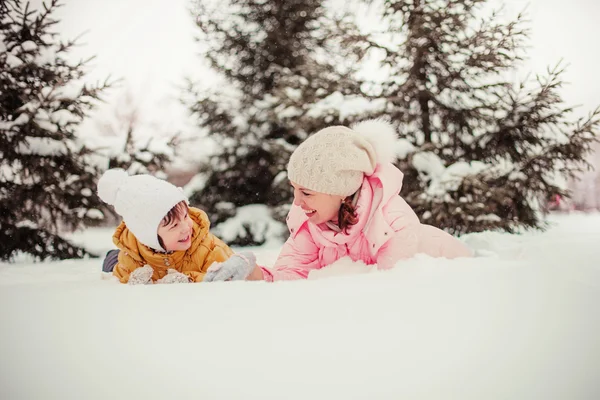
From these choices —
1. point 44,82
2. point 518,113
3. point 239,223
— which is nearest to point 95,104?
point 44,82

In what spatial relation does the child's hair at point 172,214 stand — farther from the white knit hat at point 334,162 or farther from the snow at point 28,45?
the snow at point 28,45

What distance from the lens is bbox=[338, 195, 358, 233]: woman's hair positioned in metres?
1.64

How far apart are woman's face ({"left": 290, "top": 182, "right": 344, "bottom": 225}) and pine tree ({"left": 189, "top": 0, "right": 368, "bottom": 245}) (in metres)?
2.19

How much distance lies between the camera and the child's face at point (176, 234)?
169 centimetres

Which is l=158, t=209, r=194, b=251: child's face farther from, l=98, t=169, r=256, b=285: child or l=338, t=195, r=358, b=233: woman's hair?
l=338, t=195, r=358, b=233: woman's hair

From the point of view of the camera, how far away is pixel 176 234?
1.70 m

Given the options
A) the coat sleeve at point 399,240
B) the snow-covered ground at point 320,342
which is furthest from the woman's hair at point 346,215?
the snow-covered ground at point 320,342

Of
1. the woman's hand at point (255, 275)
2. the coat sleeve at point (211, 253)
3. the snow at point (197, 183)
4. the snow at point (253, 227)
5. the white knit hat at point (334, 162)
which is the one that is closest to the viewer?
the woman's hand at point (255, 275)

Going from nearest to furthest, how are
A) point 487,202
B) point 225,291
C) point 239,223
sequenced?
1. point 225,291
2. point 487,202
3. point 239,223

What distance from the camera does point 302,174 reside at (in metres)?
1.62

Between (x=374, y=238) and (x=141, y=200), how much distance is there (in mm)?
822

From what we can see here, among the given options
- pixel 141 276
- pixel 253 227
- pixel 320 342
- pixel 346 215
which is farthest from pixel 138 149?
pixel 320 342

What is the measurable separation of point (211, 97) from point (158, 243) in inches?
118

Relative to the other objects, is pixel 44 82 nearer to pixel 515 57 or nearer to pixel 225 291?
pixel 225 291
